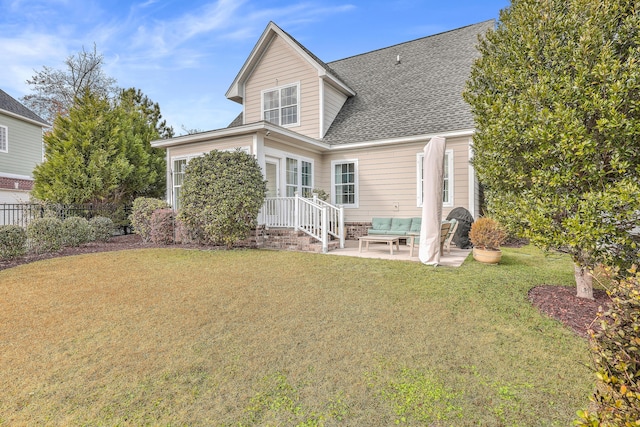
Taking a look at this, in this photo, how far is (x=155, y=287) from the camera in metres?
4.95

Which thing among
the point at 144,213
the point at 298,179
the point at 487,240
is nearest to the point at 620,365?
the point at 487,240

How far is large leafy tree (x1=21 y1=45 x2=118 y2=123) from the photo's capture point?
22.0 metres

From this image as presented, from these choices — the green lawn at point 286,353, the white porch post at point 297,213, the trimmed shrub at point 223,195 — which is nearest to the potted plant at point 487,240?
the green lawn at point 286,353

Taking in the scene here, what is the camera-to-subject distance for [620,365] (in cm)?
149

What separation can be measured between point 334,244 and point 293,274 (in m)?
3.02

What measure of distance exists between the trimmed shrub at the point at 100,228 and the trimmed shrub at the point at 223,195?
373 cm

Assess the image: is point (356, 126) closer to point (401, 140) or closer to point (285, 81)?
point (401, 140)

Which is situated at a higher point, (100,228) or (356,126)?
(356,126)

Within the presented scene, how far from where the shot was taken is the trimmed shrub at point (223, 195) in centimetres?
783

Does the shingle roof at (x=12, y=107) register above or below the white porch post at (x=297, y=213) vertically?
above

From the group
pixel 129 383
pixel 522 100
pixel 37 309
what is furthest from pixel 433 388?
pixel 37 309

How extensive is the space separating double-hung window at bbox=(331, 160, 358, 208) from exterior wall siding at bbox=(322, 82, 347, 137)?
4.94 ft

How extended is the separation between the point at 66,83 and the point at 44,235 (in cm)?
2058

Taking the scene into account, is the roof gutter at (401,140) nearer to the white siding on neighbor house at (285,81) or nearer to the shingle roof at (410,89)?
the shingle roof at (410,89)
